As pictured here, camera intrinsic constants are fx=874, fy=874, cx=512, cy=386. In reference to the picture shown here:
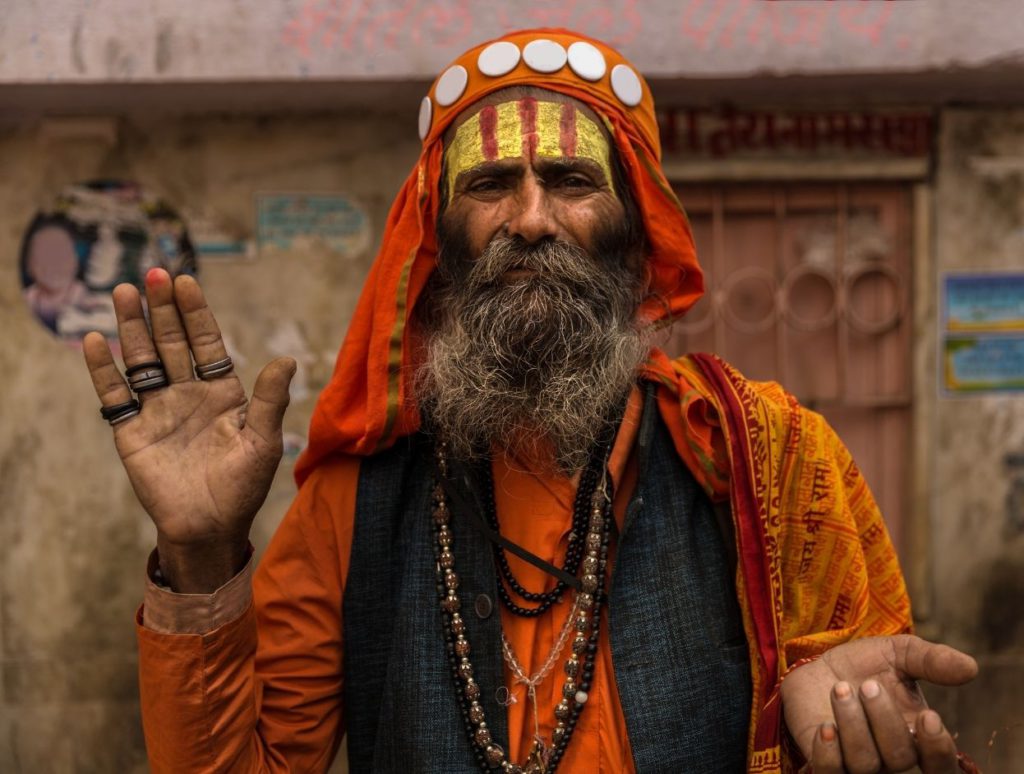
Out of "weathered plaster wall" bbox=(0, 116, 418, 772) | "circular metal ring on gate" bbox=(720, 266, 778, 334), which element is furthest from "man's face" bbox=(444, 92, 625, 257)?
"circular metal ring on gate" bbox=(720, 266, 778, 334)

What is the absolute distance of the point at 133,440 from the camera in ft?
4.81

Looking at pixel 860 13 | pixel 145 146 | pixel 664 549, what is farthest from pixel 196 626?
pixel 860 13

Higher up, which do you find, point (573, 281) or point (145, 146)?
point (145, 146)

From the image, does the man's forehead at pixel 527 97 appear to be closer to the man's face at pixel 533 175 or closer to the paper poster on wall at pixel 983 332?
the man's face at pixel 533 175

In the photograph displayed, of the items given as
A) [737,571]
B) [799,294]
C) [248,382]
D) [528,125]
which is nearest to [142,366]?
Result: [528,125]

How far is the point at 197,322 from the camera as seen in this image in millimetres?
1467

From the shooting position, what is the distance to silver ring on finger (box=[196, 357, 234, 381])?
58.5 inches

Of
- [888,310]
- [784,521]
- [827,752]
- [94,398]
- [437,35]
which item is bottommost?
[827,752]

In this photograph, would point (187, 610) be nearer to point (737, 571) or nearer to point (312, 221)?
point (737, 571)

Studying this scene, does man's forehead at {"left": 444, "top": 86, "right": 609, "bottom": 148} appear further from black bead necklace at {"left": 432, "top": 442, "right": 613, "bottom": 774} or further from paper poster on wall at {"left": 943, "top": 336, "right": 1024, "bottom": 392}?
paper poster on wall at {"left": 943, "top": 336, "right": 1024, "bottom": 392}

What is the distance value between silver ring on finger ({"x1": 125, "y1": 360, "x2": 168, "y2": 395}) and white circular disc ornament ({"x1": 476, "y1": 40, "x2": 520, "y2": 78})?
3.07ft

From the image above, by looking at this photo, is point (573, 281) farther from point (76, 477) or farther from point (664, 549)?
point (76, 477)

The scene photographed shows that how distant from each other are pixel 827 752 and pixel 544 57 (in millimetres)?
1433

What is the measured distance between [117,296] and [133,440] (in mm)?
241
